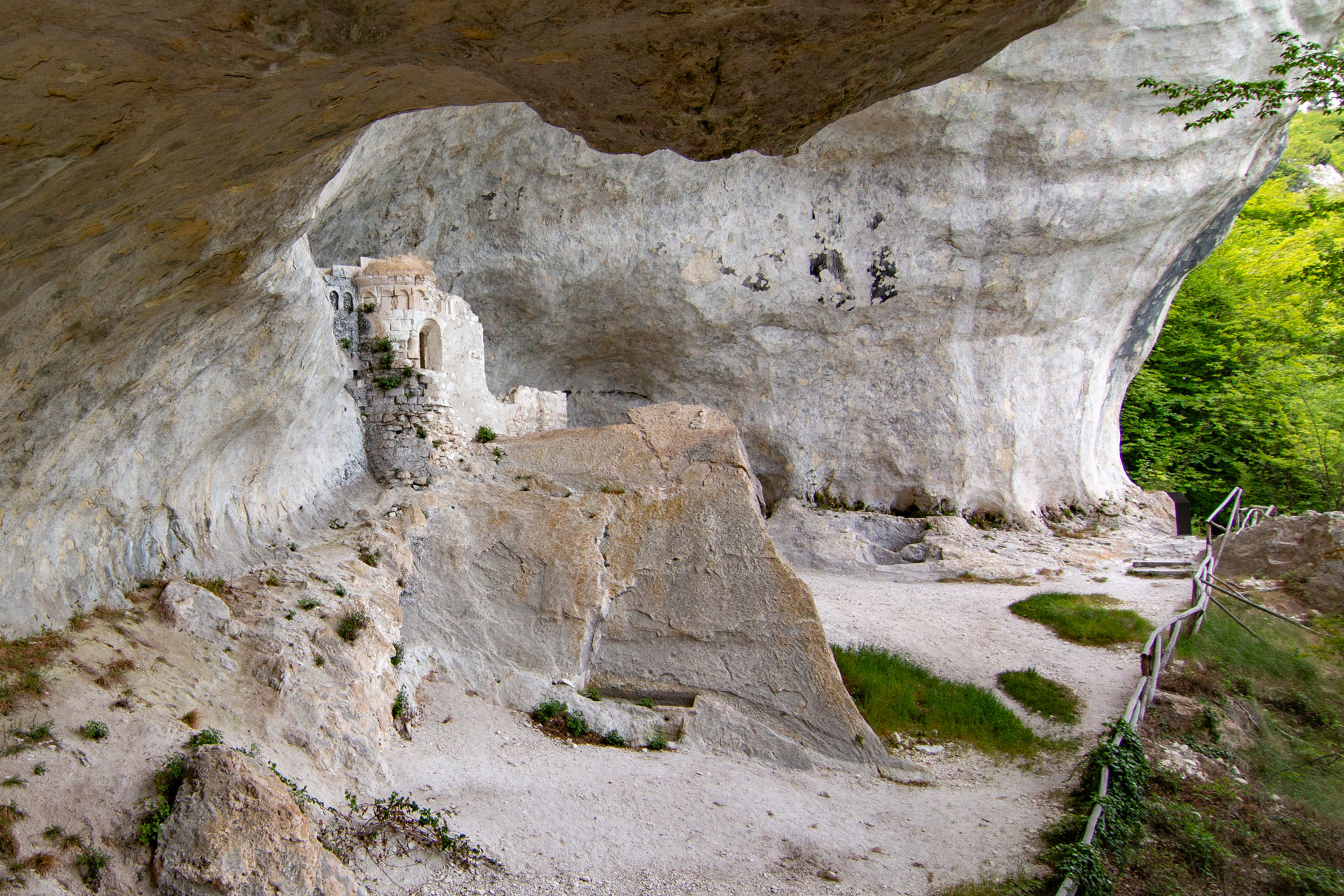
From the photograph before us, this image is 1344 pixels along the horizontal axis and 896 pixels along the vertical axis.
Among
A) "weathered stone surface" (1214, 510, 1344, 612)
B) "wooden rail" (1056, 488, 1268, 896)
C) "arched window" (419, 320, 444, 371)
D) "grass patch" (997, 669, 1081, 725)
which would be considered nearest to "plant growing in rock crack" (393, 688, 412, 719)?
"arched window" (419, 320, 444, 371)

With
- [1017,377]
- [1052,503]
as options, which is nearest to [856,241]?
[1017,377]

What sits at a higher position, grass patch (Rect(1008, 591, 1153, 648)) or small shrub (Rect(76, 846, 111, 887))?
small shrub (Rect(76, 846, 111, 887))

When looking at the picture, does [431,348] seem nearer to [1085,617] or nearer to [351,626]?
[351,626]

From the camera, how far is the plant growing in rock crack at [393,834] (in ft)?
22.6

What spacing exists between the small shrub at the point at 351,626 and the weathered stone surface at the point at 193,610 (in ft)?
3.71

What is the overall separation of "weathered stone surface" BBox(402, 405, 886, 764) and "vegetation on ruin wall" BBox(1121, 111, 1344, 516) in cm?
1740

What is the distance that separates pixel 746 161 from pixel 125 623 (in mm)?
14542

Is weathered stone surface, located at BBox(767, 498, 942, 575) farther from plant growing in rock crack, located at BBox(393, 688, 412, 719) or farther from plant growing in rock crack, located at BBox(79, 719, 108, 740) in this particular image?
plant growing in rock crack, located at BBox(79, 719, 108, 740)

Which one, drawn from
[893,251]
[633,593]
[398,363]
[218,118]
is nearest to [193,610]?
[398,363]

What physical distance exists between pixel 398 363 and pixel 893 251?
37.2 ft

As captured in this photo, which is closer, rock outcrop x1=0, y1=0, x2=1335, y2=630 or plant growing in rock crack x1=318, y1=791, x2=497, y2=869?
rock outcrop x1=0, y1=0, x2=1335, y2=630

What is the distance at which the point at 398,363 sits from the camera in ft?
39.5

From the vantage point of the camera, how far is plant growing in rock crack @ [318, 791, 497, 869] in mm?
6887

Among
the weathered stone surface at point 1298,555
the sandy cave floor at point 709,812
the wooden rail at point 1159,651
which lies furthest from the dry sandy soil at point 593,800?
the weathered stone surface at point 1298,555
